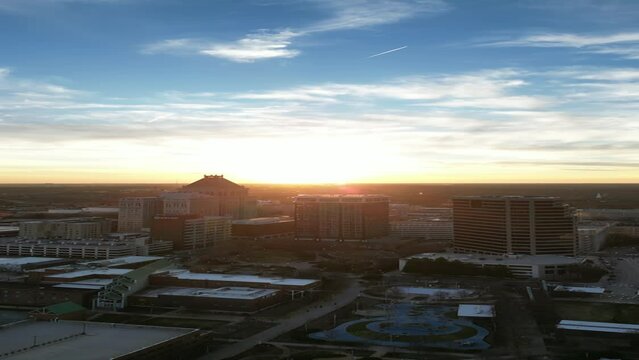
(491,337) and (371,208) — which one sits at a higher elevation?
(371,208)

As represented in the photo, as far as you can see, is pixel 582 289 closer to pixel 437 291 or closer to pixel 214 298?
pixel 437 291

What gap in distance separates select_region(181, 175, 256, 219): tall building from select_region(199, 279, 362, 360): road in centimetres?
9112

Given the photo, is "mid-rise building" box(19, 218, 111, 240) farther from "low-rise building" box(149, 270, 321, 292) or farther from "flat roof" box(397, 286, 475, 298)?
"flat roof" box(397, 286, 475, 298)

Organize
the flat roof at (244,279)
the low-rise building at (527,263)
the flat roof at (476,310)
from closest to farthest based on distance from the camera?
the flat roof at (476,310) → the flat roof at (244,279) → the low-rise building at (527,263)

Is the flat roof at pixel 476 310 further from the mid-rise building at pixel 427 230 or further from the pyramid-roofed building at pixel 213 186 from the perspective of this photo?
the pyramid-roofed building at pixel 213 186

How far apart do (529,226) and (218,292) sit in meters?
58.3

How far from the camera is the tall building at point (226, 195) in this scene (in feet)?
564

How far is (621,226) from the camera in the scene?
15062cm

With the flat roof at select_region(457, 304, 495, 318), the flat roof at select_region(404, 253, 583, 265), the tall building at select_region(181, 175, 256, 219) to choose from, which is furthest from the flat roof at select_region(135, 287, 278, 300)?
the tall building at select_region(181, 175, 256, 219)

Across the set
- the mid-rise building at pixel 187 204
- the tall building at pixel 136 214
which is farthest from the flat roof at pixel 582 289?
the tall building at pixel 136 214

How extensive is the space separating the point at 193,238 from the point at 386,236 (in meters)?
47.7

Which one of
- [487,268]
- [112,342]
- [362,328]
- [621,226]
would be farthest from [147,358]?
[621,226]

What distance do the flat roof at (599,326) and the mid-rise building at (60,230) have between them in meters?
104

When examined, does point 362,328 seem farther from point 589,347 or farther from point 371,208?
point 371,208
